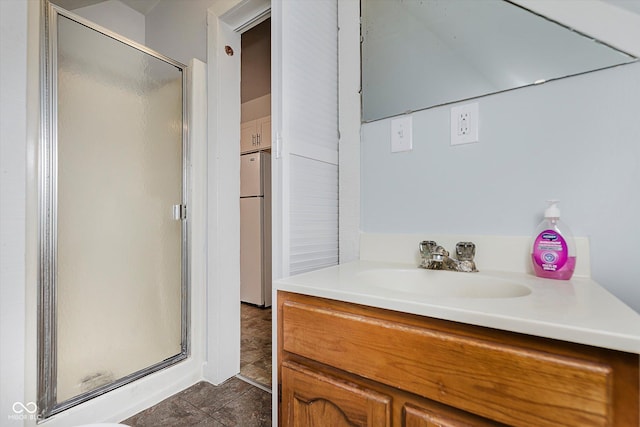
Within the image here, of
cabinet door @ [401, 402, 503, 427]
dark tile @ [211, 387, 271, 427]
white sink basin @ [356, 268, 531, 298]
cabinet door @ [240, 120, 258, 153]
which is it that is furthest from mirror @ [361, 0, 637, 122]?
cabinet door @ [240, 120, 258, 153]

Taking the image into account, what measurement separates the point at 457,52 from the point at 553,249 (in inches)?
28.9

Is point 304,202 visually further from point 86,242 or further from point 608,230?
point 86,242

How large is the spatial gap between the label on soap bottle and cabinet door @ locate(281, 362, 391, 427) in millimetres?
577

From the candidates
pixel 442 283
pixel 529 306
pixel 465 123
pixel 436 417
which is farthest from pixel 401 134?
pixel 436 417

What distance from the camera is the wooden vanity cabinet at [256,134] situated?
3.02 meters

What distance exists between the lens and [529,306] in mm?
522

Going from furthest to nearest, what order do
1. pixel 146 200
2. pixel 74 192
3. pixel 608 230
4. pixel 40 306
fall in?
pixel 146 200
pixel 74 192
pixel 40 306
pixel 608 230

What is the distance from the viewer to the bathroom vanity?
1.35 ft

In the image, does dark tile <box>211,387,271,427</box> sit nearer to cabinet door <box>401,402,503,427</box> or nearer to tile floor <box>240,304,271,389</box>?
tile floor <box>240,304,271,389</box>

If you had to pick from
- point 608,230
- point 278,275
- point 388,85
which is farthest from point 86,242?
point 608,230

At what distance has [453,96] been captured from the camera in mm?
1017

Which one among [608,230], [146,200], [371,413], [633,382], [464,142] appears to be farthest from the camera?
[146,200]

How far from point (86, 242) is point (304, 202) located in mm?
1050

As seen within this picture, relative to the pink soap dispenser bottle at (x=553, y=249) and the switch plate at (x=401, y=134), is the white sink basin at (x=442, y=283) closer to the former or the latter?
the pink soap dispenser bottle at (x=553, y=249)
